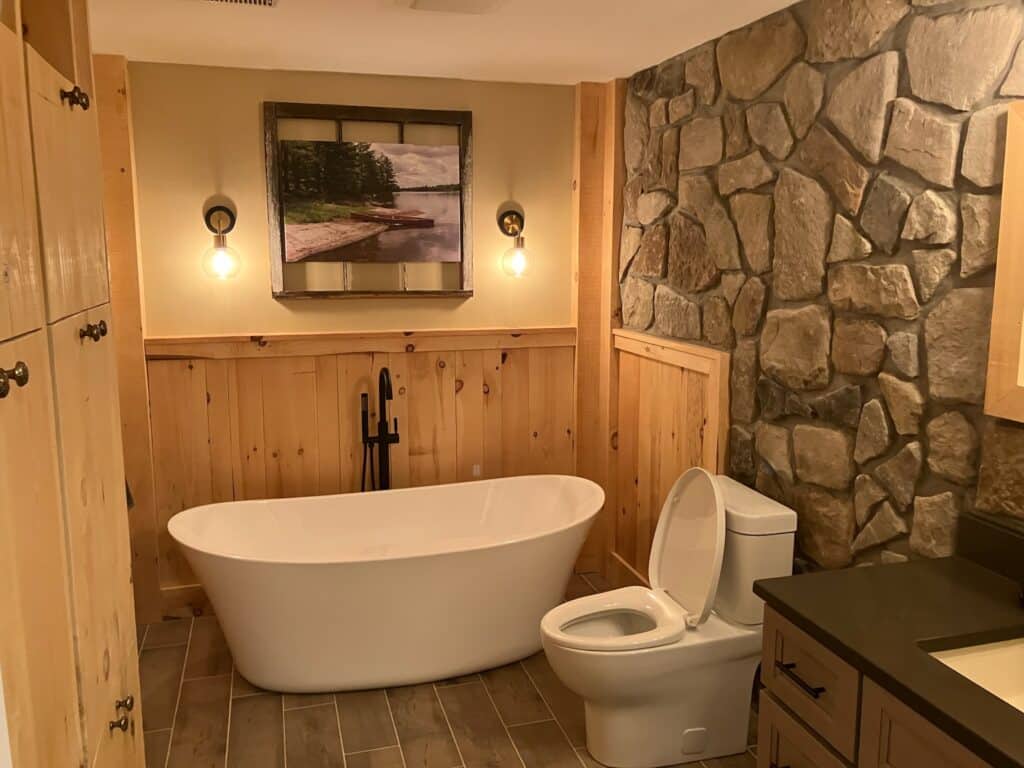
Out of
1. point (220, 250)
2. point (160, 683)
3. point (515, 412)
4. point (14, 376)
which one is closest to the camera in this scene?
point (14, 376)

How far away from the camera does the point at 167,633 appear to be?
378 centimetres

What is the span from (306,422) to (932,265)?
8.81ft

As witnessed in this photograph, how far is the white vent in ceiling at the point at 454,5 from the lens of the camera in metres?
2.70

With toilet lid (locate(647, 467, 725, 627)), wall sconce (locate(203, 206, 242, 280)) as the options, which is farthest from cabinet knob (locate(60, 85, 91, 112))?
toilet lid (locate(647, 467, 725, 627))

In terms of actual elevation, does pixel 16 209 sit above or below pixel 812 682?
above

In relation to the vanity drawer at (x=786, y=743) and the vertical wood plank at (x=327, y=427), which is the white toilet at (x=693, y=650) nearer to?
the vanity drawer at (x=786, y=743)

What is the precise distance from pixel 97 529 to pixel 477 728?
1751 millimetres

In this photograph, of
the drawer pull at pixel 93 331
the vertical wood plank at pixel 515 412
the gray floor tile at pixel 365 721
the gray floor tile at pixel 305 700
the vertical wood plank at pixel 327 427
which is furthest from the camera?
the vertical wood plank at pixel 515 412

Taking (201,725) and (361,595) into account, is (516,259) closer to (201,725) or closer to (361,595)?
(361,595)

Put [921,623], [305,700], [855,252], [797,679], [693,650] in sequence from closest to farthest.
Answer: [921,623] < [797,679] < [855,252] < [693,650] < [305,700]

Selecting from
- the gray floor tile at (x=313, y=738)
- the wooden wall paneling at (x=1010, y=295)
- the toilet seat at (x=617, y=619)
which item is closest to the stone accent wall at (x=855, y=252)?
the wooden wall paneling at (x=1010, y=295)

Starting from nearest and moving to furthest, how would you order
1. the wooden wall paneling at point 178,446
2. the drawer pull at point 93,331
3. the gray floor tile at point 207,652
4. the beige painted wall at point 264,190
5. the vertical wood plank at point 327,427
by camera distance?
the drawer pull at point 93,331
the gray floor tile at point 207,652
the beige painted wall at point 264,190
the wooden wall paneling at point 178,446
the vertical wood plank at point 327,427

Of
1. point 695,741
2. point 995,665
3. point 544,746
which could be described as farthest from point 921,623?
point 544,746

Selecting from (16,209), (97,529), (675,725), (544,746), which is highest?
(16,209)
